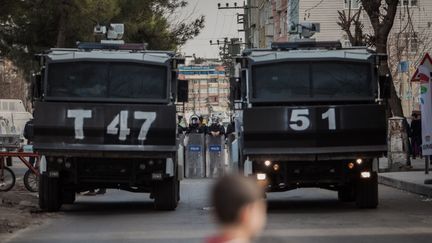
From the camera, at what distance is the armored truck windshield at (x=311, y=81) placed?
14.4 meters

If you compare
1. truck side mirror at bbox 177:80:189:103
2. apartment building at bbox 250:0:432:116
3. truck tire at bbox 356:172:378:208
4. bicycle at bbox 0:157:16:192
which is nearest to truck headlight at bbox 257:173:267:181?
truck tire at bbox 356:172:378:208

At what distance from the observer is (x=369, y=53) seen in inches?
575

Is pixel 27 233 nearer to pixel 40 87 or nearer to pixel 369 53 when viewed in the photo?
pixel 40 87

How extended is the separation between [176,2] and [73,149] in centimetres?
2256

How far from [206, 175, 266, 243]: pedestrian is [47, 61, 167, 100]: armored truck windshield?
11.4 metres

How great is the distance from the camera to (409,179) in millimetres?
20766

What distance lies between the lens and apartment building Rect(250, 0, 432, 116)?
45.3m

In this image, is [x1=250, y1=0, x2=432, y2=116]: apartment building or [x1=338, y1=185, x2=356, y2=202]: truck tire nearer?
[x1=338, y1=185, x2=356, y2=202]: truck tire

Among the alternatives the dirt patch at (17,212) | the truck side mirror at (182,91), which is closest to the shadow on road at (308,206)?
the truck side mirror at (182,91)

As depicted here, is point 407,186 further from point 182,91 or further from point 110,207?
point 110,207

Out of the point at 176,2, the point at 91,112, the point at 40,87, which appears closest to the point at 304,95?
the point at 91,112

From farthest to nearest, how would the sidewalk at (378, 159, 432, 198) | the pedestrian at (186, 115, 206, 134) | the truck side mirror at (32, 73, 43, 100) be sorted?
the pedestrian at (186, 115, 206, 134) < the sidewalk at (378, 159, 432, 198) < the truck side mirror at (32, 73, 43, 100)

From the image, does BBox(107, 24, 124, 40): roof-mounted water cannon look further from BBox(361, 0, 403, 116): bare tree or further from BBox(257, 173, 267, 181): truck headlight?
BBox(361, 0, 403, 116): bare tree

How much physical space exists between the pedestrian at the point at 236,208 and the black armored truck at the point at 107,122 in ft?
35.6
